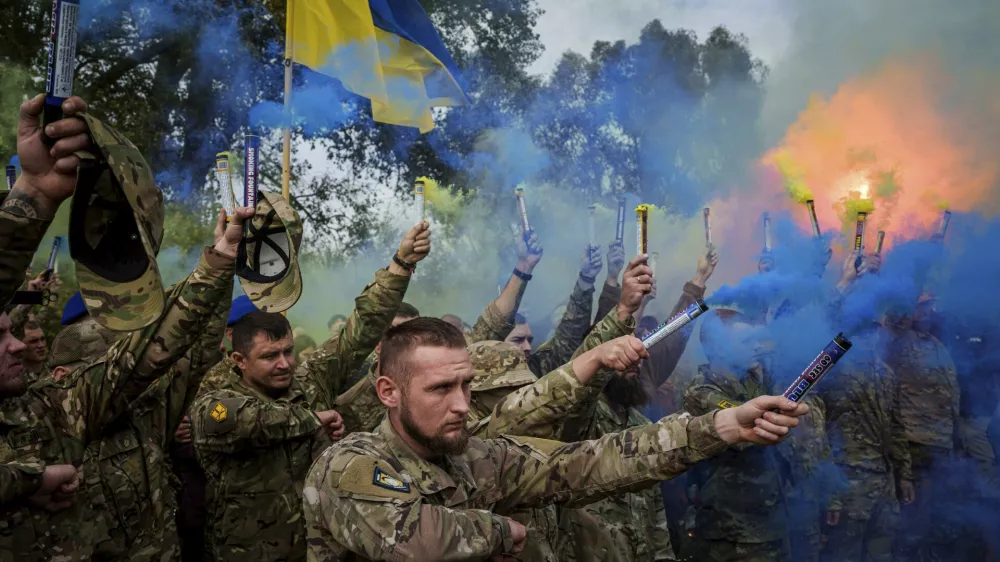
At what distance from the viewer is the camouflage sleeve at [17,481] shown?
9.56ft

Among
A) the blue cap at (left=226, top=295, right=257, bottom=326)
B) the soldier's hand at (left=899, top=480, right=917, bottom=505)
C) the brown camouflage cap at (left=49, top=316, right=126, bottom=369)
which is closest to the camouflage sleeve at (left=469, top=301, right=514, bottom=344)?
the blue cap at (left=226, top=295, right=257, bottom=326)

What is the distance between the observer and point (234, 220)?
11.0 ft

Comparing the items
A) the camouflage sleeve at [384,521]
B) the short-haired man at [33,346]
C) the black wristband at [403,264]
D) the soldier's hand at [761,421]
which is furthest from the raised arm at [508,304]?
the camouflage sleeve at [384,521]

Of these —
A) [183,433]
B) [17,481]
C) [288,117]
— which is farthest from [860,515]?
[17,481]

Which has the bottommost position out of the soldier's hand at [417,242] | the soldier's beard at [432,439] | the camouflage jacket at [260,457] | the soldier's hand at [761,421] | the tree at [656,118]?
the camouflage jacket at [260,457]

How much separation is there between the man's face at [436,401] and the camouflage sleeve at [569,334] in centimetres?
430

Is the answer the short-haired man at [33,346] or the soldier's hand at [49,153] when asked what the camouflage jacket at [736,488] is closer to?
the short-haired man at [33,346]

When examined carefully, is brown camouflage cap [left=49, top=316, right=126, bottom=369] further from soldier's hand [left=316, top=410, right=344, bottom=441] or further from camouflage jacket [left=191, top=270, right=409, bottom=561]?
soldier's hand [left=316, top=410, right=344, bottom=441]

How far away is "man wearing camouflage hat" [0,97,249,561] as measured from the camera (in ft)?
7.36

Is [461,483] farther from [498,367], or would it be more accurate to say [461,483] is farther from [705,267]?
[705,267]

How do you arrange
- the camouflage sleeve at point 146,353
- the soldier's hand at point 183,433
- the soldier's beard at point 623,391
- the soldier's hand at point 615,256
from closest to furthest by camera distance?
the camouflage sleeve at point 146,353, the soldier's hand at point 183,433, the soldier's beard at point 623,391, the soldier's hand at point 615,256

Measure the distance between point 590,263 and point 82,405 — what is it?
4844 mm

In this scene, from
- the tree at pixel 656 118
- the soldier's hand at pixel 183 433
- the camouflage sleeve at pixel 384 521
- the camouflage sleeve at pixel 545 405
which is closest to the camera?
the camouflage sleeve at pixel 384 521

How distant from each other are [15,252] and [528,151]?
1017cm
